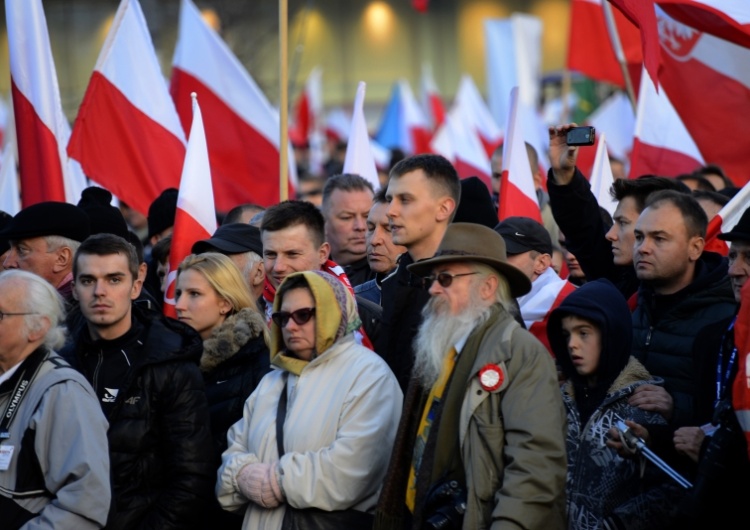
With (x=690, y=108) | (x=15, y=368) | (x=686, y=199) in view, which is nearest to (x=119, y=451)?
(x=15, y=368)

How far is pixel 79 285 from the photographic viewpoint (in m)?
5.70

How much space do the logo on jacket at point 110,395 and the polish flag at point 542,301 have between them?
209 cm

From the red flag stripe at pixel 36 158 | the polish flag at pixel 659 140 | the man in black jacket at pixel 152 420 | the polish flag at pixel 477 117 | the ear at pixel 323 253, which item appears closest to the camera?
the man in black jacket at pixel 152 420

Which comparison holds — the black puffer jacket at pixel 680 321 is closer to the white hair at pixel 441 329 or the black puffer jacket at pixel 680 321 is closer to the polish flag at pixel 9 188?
the white hair at pixel 441 329

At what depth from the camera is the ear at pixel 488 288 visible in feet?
15.4

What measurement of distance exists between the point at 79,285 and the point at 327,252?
130 centimetres

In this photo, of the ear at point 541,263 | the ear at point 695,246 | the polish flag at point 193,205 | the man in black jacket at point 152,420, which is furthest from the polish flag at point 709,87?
the man in black jacket at point 152,420

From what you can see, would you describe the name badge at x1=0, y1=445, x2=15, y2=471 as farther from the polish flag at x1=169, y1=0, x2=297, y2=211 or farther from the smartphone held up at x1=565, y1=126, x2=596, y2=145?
the polish flag at x1=169, y1=0, x2=297, y2=211

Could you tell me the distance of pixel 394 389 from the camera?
5.13 m

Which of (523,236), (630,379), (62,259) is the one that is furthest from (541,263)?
(62,259)

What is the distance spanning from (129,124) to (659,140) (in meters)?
3.92

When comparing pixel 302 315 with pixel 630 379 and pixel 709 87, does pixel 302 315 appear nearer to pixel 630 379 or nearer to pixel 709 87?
pixel 630 379

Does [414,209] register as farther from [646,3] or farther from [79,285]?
[646,3]

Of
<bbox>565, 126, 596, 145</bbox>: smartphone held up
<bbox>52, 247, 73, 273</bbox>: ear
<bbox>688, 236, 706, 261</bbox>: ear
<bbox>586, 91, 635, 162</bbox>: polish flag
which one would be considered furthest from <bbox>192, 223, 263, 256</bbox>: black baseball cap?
<bbox>586, 91, 635, 162</bbox>: polish flag
